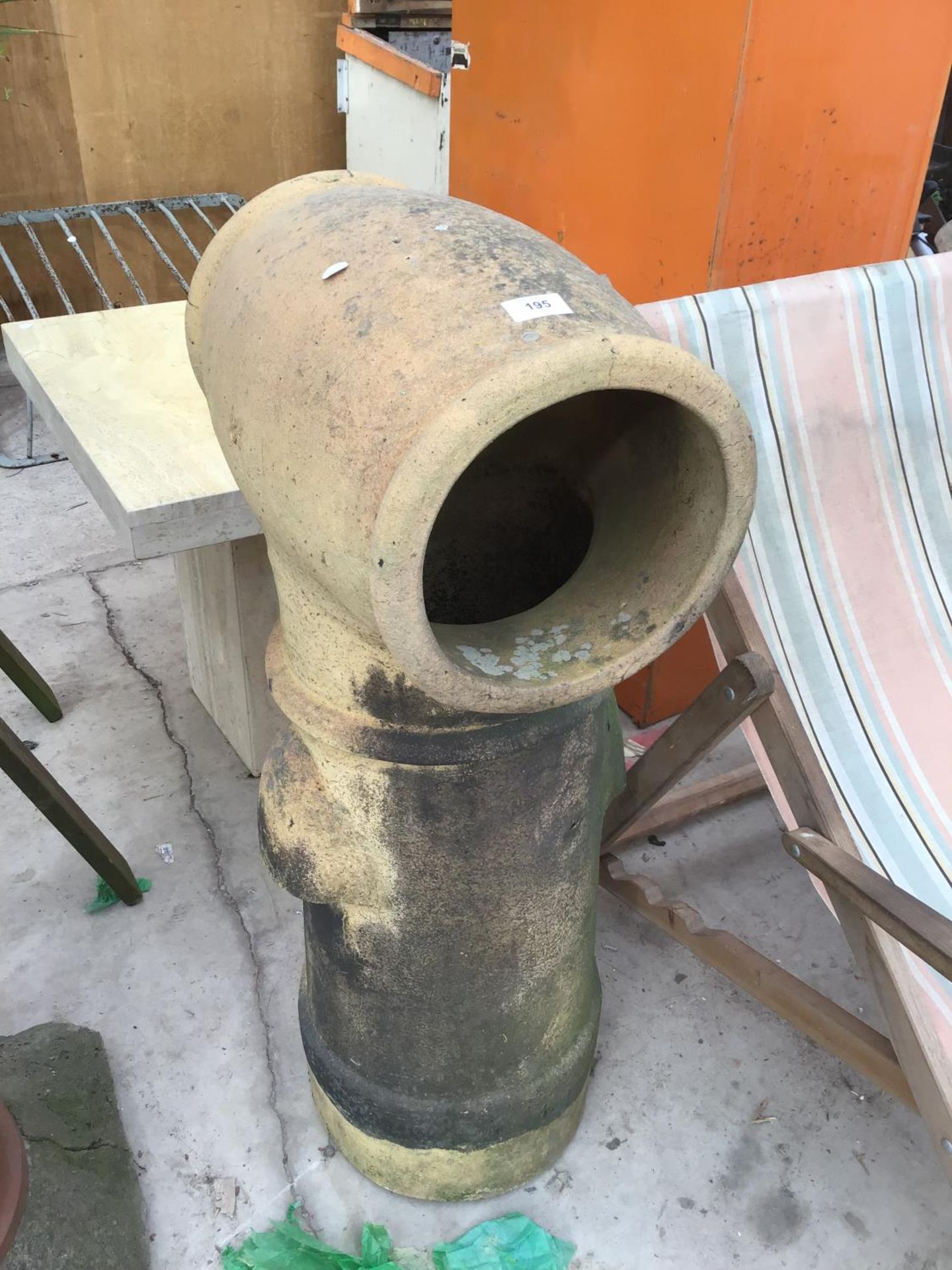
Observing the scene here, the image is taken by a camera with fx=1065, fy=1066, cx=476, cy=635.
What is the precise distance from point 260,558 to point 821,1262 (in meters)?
1.77

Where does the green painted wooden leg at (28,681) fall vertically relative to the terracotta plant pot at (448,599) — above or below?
below

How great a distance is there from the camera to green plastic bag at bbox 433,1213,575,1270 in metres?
1.75

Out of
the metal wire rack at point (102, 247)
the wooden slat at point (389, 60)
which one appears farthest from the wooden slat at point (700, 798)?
the metal wire rack at point (102, 247)

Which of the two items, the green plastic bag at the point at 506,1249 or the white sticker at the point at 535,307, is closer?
the white sticker at the point at 535,307

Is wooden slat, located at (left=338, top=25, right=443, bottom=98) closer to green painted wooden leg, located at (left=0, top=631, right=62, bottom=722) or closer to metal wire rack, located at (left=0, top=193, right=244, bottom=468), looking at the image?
metal wire rack, located at (left=0, top=193, right=244, bottom=468)

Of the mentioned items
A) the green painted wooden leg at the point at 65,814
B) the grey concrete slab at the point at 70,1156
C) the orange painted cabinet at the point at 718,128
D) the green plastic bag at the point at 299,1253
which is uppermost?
the orange painted cabinet at the point at 718,128

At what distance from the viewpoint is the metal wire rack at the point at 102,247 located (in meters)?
4.82

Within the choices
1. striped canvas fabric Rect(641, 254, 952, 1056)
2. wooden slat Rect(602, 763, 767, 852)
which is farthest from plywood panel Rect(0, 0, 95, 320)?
wooden slat Rect(602, 763, 767, 852)

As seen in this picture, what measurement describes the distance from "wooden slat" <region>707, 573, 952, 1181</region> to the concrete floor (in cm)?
48

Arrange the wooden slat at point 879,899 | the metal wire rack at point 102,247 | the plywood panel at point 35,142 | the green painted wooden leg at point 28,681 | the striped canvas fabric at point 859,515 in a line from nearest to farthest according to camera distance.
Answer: the wooden slat at point 879,899 < the striped canvas fabric at point 859,515 < the green painted wooden leg at point 28,681 < the plywood panel at point 35,142 < the metal wire rack at point 102,247

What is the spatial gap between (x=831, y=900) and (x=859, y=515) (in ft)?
2.91

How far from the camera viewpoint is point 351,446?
1.08 m

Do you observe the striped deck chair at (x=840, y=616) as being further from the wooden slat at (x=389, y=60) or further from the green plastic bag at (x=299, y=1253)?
the wooden slat at (x=389, y=60)

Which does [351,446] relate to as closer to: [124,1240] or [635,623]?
[635,623]
